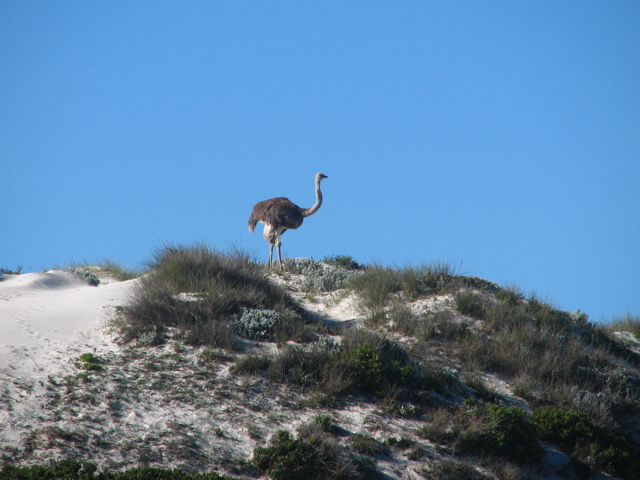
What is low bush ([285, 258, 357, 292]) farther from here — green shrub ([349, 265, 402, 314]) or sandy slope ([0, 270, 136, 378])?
sandy slope ([0, 270, 136, 378])

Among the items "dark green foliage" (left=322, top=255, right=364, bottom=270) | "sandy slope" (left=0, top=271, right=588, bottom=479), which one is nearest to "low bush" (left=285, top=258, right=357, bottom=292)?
"dark green foliage" (left=322, top=255, right=364, bottom=270)

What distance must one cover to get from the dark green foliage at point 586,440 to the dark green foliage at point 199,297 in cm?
473

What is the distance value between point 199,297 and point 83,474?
18.5 feet

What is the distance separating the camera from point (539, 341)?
41.7 feet

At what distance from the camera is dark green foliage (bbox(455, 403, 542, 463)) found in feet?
31.1

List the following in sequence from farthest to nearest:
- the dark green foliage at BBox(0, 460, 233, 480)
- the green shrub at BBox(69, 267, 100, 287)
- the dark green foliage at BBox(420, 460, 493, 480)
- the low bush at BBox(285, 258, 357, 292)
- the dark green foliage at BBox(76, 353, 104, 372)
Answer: the green shrub at BBox(69, 267, 100, 287) < the low bush at BBox(285, 258, 357, 292) < the dark green foliage at BBox(76, 353, 104, 372) < the dark green foliage at BBox(420, 460, 493, 480) < the dark green foliage at BBox(0, 460, 233, 480)

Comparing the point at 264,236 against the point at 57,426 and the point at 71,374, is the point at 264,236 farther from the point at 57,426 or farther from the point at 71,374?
the point at 57,426

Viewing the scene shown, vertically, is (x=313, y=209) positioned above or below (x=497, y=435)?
above

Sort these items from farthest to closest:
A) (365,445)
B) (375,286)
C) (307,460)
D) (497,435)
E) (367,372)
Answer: (375,286), (367,372), (497,435), (365,445), (307,460)

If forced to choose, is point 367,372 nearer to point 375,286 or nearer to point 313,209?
point 375,286

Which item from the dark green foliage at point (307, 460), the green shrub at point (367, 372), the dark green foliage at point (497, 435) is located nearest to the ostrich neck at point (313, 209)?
the green shrub at point (367, 372)

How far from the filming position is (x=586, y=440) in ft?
33.2

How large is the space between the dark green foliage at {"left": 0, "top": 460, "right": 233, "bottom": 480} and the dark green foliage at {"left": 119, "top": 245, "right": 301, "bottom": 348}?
372 centimetres

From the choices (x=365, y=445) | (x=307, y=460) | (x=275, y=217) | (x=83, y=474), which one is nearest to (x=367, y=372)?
(x=365, y=445)
